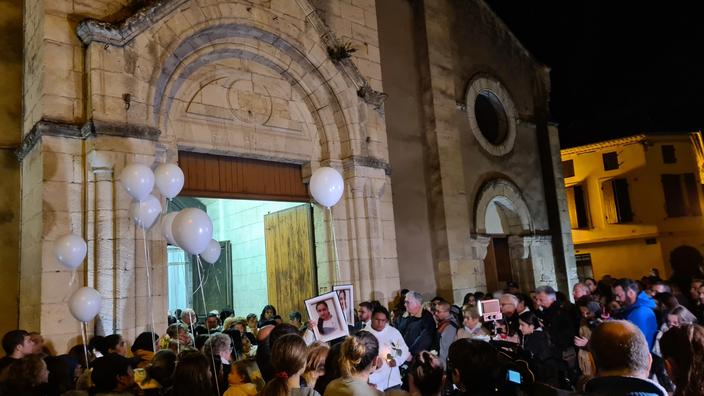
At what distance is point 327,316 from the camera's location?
524 cm

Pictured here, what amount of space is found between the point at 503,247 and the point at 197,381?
10.4m

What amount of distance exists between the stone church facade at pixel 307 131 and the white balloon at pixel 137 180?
65 cm

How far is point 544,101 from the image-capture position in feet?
46.9

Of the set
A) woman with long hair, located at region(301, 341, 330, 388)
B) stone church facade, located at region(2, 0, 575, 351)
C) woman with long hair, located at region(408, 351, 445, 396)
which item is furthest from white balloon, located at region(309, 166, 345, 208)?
woman with long hair, located at region(408, 351, 445, 396)

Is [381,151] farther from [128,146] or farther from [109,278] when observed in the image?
[109,278]

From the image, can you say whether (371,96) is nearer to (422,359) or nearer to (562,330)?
(562,330)

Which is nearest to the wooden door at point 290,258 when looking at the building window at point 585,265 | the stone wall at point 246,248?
the stone wall at point 246,248

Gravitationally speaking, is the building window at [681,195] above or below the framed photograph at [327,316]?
above

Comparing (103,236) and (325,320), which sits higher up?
(103,236)

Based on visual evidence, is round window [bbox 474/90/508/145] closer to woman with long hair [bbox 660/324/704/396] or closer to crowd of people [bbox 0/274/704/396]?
crowd of people [bbox 0/274/704/396]

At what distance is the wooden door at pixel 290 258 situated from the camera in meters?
8.82

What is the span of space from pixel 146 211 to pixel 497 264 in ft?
28.2

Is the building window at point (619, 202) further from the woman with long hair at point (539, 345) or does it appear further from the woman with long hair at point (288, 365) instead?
the woman with long hair at point (288, 365)

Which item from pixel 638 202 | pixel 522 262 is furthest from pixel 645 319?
pixel 638 202
